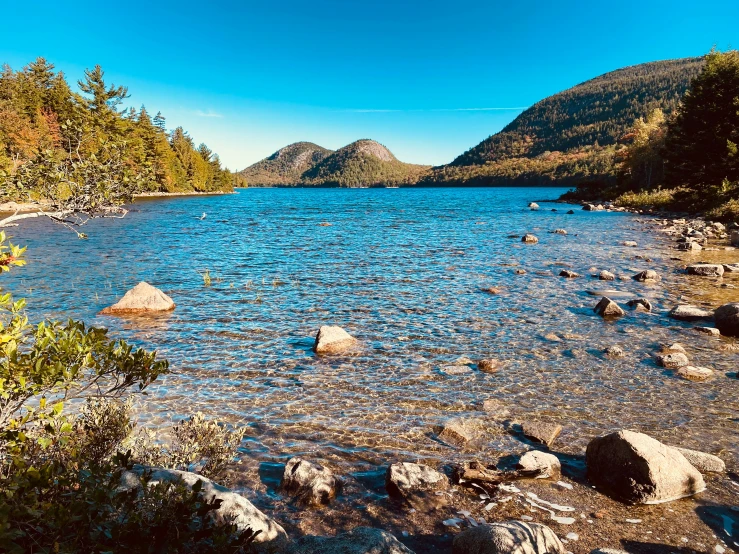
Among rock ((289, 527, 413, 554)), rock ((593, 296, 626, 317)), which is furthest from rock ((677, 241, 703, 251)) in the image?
rock ((289, 527, 413, 554))

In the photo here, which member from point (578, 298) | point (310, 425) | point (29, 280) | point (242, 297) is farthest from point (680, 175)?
point (29, 280)

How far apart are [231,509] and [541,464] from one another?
206 inches

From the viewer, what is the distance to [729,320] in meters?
14.3

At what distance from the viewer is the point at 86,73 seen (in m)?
98.4

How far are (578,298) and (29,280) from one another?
89.9 ft

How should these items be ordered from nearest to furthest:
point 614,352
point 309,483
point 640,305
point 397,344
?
point 309,483 → point 614,352 → point 397,344 → point 640,305

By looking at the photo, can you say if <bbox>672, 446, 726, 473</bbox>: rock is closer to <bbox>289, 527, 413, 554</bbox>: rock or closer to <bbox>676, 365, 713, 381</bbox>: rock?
<bbox>676, 365, 713, 381</bbox>: rock

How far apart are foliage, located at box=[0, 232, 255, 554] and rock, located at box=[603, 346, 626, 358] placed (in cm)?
1181

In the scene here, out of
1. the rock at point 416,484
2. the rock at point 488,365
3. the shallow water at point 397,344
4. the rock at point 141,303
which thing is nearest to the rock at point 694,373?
the shallow water at point 397,344

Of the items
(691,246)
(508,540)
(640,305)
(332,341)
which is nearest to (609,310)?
(640,305)

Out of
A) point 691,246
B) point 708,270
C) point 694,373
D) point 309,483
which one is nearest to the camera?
point 309,483

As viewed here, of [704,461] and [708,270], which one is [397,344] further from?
[708,270]

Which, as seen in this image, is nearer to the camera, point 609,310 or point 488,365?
point 488,365

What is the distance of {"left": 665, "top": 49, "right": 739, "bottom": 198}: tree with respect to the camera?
50938 millimetres
